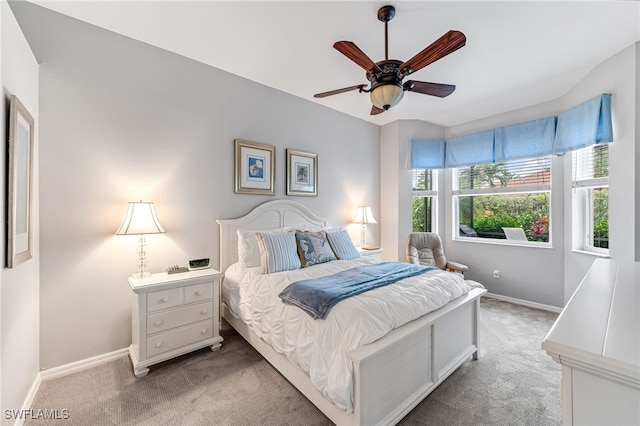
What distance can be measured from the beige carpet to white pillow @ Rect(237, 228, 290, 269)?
2.63 ft

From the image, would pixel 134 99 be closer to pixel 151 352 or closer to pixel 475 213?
pixel 151 352

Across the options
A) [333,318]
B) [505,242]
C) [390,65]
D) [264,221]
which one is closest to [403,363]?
[333,318]

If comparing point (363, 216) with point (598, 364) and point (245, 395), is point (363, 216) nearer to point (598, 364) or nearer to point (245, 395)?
point (245, 395)

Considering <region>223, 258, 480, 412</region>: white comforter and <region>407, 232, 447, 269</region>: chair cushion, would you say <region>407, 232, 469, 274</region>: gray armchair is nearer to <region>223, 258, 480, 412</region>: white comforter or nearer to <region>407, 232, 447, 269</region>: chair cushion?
<region>407, 232, 447, 269</region>: chair cushion

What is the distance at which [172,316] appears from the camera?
2.23 metres

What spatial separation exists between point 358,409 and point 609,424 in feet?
3.62

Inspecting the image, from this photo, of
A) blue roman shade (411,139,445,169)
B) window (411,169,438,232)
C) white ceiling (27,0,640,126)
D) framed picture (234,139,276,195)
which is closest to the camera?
white ceiling (27,0,640,126)

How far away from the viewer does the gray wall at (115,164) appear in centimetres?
210

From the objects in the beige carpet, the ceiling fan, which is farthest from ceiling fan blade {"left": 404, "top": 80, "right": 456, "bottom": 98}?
the beige carpet

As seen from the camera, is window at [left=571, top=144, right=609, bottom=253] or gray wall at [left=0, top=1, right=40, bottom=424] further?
window at [left=571, top=144, right=609, bottom=253]

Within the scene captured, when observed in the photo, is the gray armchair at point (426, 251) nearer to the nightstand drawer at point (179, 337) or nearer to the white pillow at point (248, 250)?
the white pillow at point (248, 250)

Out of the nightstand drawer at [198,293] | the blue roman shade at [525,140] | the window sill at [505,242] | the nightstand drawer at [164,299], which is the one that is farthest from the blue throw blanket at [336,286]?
the blue roman shade at [525,140]

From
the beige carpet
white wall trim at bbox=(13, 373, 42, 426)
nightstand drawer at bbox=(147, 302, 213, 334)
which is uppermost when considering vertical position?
nightstand drawer at bbox=(147, 302, 213, 334)

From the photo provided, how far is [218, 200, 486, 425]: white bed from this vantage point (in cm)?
143
